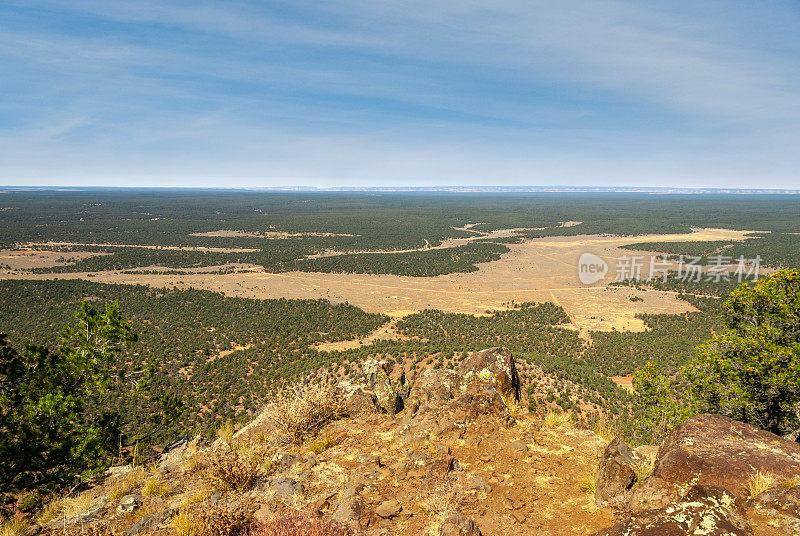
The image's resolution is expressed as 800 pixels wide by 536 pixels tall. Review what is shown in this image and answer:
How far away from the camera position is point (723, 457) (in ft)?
17.9

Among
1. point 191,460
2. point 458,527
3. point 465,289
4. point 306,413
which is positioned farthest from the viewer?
point 465,289

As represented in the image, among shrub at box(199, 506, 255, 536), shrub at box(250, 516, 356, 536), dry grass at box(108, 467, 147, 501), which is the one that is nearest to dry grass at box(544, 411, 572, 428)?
shrub at box(250, 516, 356, 536)

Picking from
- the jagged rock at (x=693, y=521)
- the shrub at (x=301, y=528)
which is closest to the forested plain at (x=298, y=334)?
the shrub at (x=301, y=528)

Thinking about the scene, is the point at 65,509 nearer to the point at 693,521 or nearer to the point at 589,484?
the point at 589,484

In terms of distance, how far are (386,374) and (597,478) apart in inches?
256

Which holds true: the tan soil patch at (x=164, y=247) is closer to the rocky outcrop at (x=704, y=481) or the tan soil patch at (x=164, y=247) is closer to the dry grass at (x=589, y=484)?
the dry grass at (x=589, y=484)

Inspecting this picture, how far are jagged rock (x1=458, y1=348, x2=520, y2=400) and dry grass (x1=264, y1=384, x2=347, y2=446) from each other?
378 cm

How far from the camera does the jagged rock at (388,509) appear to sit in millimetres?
5739

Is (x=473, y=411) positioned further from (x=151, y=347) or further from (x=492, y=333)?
(x=151, y=347)

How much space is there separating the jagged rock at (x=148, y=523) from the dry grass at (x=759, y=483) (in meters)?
8.34

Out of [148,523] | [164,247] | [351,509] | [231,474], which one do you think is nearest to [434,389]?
[351,509]

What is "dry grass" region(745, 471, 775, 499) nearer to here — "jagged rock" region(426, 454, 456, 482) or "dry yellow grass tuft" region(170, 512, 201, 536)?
"jagged rock" region(426, 454, 456, 482)

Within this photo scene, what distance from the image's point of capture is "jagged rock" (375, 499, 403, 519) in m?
5.74

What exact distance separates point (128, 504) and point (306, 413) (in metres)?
3.62
